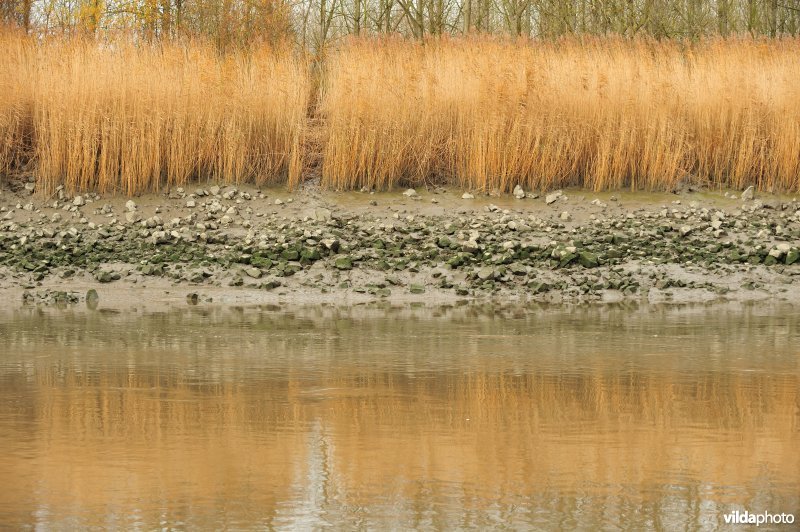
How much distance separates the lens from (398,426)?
441 cm

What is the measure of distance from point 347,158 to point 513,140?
1.88m

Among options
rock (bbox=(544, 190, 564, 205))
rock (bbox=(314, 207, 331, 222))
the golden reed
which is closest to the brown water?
rock (bbox=(314, 207, 331, 222))

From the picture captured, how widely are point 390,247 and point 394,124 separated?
276 cm

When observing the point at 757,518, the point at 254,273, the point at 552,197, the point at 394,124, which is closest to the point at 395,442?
the point at 757,518

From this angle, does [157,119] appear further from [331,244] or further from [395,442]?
[395,442]

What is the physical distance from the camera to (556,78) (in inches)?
519

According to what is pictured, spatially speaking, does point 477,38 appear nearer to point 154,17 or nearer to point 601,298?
point 601,298

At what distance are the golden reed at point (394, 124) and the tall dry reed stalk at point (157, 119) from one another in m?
0.02

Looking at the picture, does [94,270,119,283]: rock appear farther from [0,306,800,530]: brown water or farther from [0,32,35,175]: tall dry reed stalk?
[0,32,35,175]: tall dry reed stalk

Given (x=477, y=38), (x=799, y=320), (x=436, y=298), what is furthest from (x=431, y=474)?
(x=477, y=38)

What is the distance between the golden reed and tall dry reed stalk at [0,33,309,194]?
2 cm

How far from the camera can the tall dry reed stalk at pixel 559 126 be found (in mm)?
12703

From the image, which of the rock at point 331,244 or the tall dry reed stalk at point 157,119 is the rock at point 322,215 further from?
the tall dry reed stalk at point 157,119

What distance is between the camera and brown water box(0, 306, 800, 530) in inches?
133
